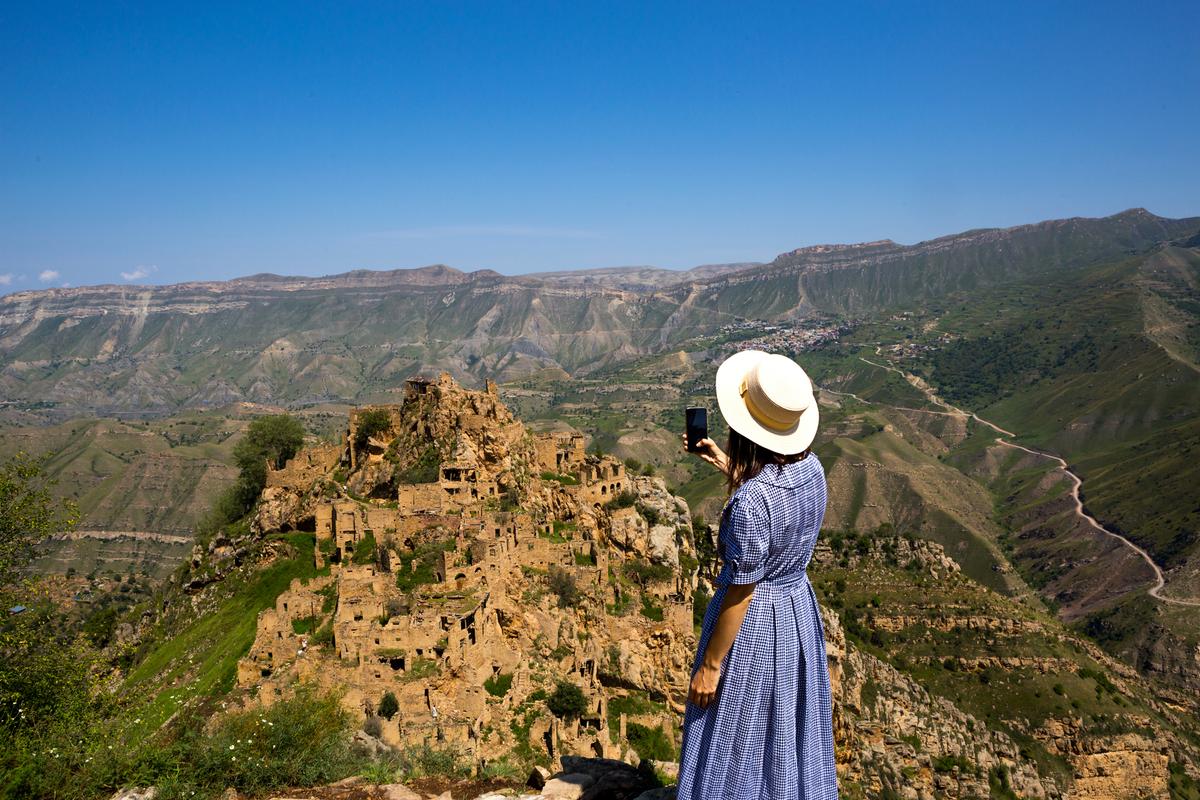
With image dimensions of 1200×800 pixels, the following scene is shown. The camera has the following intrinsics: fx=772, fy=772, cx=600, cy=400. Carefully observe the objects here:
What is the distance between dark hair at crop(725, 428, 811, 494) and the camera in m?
6.88

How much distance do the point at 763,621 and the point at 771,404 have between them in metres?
1.96

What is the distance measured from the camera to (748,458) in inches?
275

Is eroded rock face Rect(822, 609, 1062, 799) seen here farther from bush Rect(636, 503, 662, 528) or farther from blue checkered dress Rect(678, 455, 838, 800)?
blue checkered dress Rect(678, 455, 838, 800)

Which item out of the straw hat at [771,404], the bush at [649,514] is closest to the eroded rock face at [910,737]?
the bush at [649,514]

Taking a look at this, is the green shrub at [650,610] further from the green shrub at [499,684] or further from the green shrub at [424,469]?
the green shrub at [424,469]

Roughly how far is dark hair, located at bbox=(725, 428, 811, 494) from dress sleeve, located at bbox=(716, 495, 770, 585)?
1.54 ft

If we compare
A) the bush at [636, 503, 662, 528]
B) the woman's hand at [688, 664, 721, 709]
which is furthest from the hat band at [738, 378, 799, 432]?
the bush at [636, 503, 662, 528]

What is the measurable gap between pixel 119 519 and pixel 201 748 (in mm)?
194347

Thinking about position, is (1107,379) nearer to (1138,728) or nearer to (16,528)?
(1138,728)

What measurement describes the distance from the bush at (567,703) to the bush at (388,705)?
16.9ft

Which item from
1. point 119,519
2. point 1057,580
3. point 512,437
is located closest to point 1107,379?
point 1057,580

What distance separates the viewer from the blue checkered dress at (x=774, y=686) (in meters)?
6.76

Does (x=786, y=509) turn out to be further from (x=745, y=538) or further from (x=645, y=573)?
(x=645, y=573)

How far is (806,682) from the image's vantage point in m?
7.11
